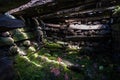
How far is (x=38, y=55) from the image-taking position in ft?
23.1

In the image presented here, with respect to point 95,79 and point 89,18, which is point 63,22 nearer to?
point 89,18

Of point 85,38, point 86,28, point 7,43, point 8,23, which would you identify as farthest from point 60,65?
point 8,23

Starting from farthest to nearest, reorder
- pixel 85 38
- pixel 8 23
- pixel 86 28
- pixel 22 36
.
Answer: pixel 86 28
pixel 85 38
pixel 22 36
pixel 8 23

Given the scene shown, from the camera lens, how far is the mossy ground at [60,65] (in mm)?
6231

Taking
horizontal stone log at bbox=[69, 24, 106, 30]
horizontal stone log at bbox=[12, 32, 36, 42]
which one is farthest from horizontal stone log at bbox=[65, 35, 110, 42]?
horizontal stone log at bbox=[12, 32, 36, 42]

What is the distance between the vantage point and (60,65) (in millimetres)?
6820

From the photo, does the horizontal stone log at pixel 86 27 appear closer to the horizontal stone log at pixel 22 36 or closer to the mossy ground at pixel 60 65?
the mossy ground at pixel 60 65

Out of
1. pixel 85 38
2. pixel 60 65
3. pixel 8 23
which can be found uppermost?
pixel 8 23

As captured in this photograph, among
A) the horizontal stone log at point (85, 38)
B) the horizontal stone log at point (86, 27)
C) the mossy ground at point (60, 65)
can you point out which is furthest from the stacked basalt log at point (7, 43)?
the horizontal stone log at point (86, 27)

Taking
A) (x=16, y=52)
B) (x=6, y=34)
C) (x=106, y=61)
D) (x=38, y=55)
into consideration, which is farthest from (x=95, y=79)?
(x=6, y=34)

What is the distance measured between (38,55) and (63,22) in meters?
2.02

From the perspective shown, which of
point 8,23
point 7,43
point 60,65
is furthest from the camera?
point 60,65

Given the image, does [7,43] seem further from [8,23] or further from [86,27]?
[86,27]

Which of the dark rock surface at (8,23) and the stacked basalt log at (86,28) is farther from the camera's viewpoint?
the stacked basalt log at (86,28)
